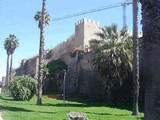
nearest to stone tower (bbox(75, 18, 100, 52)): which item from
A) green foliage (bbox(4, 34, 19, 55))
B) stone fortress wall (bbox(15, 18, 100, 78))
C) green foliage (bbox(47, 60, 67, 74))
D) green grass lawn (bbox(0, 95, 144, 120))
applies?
stone fortress wall (bbox(15, 18, 100, 78))

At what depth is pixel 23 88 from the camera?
3838cm

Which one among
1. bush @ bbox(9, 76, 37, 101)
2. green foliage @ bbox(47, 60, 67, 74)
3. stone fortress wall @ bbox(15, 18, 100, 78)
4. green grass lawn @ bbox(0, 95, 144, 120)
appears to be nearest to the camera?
green grass lawn @ bbox(0, 95, 144, 120)

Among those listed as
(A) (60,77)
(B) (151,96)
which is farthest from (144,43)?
(A) (60,77)

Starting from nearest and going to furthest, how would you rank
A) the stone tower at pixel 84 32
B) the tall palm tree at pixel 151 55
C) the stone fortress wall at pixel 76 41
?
1. the tall palm tree at pixel 151 55
2. the stone tower at pixel 84 32
3. the stone fortress wall at pixel 76 41

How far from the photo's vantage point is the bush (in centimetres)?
3847

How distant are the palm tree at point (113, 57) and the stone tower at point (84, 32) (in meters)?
25.4

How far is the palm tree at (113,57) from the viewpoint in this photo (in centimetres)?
3123

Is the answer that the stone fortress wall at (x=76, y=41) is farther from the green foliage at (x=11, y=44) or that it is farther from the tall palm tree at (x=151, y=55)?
the tall palm tree at (x=151, y=55)

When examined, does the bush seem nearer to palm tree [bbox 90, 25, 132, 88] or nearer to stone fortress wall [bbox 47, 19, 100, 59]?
palm tree [bbox 90, 25, 132, 88]

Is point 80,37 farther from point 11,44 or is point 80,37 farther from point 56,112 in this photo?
point 56,112

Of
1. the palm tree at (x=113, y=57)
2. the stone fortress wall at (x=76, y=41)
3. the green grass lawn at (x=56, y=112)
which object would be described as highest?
the stone fortress wall at (x=76, y=41)

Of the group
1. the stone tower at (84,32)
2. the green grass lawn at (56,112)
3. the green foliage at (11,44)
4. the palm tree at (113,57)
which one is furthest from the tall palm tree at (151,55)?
the green foliage at (11,44)

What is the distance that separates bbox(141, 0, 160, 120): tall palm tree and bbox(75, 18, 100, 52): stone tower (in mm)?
51050

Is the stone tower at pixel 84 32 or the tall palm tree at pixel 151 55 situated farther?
the stone tower at pixel 84 32
